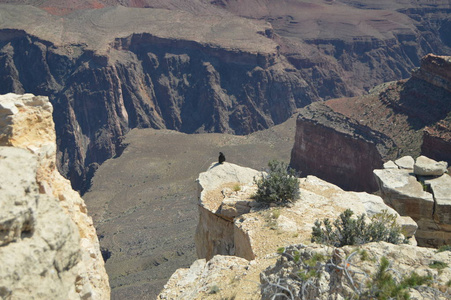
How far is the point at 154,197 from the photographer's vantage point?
56.6 meters

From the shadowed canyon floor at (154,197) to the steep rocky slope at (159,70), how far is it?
46.7 ft

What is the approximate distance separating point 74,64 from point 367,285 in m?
91.2

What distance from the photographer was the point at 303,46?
11869 centimetres

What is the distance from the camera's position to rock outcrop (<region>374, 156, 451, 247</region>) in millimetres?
20625

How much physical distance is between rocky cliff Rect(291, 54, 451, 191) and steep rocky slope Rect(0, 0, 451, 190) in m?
37.7

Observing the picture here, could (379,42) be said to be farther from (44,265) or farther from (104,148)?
(44,265)

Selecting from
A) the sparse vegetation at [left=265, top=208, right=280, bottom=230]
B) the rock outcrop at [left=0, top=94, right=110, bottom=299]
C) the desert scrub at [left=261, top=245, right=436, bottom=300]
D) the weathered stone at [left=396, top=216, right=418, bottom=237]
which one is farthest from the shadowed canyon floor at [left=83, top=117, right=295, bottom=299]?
the rock outcrop at [left=0, top=94, right=110, bottom=299]

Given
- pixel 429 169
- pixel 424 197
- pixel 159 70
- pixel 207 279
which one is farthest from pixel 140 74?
pixel 207 279

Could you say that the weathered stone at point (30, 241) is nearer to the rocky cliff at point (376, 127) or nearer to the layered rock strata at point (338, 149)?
the rocky cliff at point (376, 127)

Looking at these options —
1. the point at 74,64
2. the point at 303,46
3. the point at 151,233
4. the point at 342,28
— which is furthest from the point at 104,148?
the point at 342,28

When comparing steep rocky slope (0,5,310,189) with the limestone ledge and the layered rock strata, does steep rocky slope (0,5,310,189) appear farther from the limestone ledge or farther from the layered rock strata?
the limestone ledge

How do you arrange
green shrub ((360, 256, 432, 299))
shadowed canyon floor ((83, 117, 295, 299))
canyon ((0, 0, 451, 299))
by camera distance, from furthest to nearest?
canyon ((0, 0, 451, 299)) < shadowed canyon floor ((83, 117, 295, 299)) < green shrub ((360, 256, 432, 299))

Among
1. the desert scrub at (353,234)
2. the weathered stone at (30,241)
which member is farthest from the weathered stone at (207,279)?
the weathered stone at (30,241)

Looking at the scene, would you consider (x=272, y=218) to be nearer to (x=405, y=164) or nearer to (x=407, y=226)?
(x=407, y=226)
